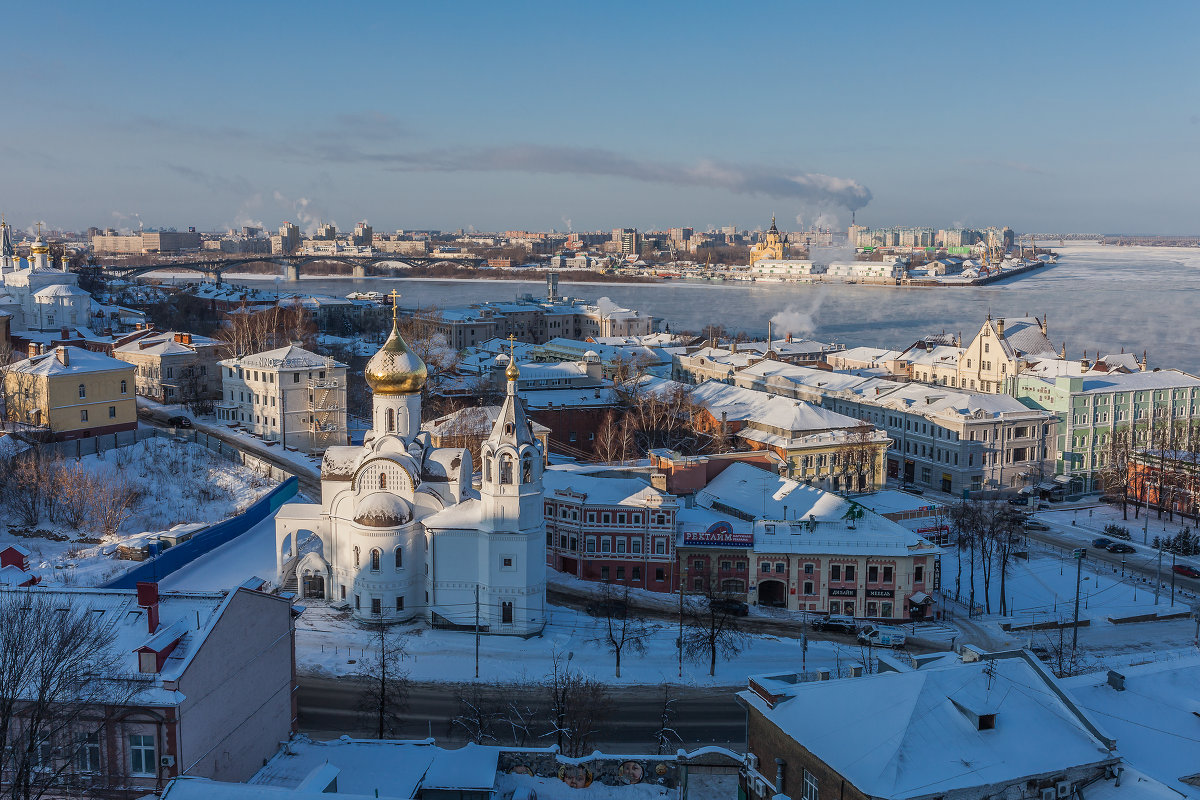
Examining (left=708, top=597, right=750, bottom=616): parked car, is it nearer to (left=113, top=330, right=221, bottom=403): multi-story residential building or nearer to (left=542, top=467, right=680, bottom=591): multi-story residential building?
(left=542, top=467, right=680, bottom=591): multi-story residential building

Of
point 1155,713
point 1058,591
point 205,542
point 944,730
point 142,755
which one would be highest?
point 944,730

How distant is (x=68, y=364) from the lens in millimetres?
23234

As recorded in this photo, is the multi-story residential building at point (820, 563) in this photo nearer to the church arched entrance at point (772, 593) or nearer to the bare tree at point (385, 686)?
the church arched entrance at point (772, 593)

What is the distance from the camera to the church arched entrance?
17672 millimetres

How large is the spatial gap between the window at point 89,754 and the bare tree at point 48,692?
14 mm

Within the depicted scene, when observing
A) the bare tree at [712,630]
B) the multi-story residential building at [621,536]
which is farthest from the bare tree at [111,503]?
the bare tree at [712,630]

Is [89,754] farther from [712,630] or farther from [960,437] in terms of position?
[960,437]

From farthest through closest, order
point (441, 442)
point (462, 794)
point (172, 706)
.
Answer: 1. point (441, 442)
2. point (462, 794)
3. point (172, 706)

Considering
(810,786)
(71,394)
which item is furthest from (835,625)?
(71,394)

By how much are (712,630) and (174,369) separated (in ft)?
65.0

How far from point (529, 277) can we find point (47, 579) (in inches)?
4496

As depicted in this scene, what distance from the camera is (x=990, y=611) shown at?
1822 cm

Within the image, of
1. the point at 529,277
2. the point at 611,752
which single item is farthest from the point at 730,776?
the point at 529,277

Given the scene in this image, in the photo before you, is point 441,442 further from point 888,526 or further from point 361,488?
point 888,526
